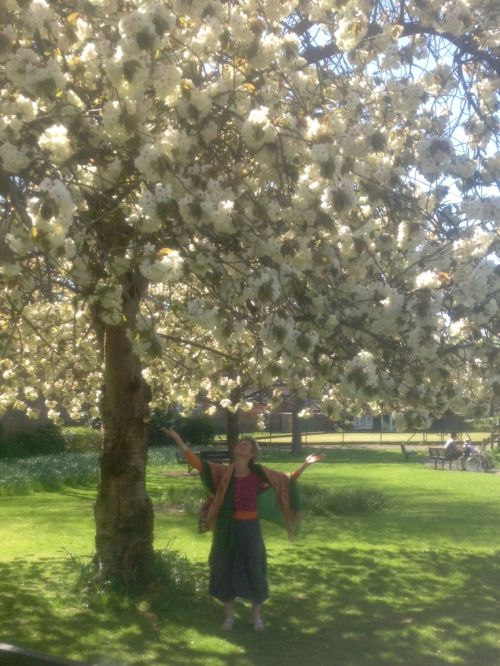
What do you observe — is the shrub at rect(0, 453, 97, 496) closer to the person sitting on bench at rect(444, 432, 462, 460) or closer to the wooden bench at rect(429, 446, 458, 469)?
the wooden bench at rect(429, 446, 458, 469)

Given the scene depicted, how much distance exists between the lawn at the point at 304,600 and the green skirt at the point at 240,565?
343 mm

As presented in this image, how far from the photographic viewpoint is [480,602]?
9352mm

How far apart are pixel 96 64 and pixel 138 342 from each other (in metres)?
2.10

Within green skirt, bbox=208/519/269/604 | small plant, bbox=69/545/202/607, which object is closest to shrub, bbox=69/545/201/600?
small plant, bbox=69/545/202/607

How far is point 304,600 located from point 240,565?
5.41 ft

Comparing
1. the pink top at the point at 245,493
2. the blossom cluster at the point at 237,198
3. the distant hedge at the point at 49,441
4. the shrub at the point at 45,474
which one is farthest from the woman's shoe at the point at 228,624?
the distant hedge at the point at 49,441

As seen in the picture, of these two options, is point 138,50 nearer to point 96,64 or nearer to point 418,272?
point 96,64

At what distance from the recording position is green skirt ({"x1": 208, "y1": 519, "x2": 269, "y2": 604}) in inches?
313

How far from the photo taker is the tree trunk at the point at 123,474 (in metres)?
9.28

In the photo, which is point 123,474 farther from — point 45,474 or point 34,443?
point 34,443

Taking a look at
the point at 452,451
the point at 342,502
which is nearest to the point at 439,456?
the point at 452,451

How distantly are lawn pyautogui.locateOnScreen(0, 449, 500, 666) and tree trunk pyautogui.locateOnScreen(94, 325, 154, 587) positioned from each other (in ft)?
1.31

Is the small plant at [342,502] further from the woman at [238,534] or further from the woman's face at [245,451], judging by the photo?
the woman's face at [245,451]

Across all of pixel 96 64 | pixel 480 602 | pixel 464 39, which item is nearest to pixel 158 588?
pixel 480 602
